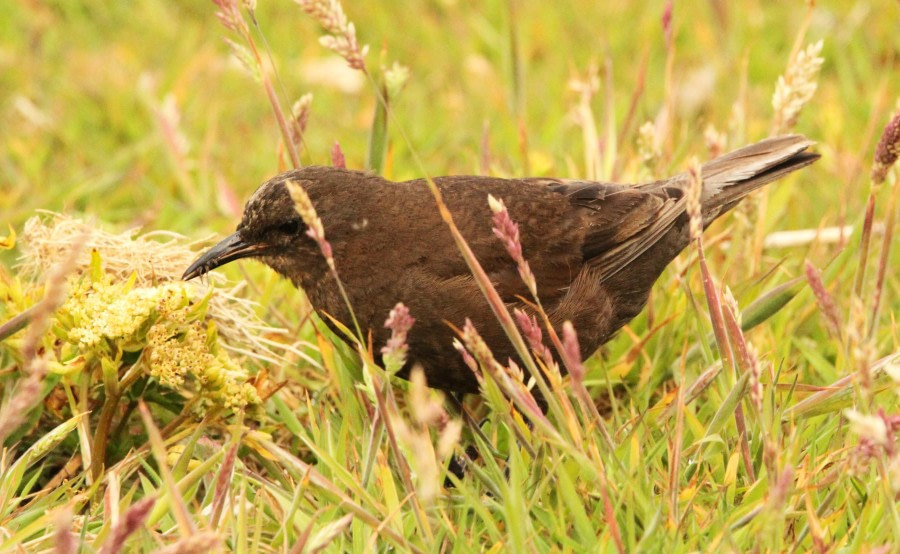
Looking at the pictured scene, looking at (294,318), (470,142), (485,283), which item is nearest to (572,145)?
(470,142)

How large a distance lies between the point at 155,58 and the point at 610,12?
2.98 m

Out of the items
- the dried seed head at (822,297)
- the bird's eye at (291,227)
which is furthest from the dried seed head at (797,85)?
the bird's eye at (291,227)

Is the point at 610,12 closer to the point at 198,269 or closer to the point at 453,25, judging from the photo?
the point at 453,25

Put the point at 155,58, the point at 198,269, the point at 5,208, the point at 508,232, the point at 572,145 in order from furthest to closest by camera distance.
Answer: the point at 155,58 → the point at 572,145 → the point at 5,208 → the point at 198,269 → the point at 508,232

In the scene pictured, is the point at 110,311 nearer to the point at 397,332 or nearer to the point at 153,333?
the point at 153,333

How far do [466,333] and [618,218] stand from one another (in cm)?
190

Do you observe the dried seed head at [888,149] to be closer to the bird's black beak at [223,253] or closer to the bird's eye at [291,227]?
the bird's eye at [291,227]

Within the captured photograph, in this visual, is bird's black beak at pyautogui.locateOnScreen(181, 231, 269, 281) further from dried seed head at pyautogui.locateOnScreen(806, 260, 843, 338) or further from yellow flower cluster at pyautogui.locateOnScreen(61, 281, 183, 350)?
dried seed head at pyautogui.locateOnScreen(806, 260, 843, 338)

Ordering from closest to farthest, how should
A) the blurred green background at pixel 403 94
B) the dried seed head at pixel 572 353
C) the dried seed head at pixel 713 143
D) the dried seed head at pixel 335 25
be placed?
the dried seed head at pixel 572 353
the dried seed head at pixel 335 25
the dried seed head at pixel 713 143
the blurred green background at pixel 403 94

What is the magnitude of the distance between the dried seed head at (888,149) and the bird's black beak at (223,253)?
A: 6.60 ft

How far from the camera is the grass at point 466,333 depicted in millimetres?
2908

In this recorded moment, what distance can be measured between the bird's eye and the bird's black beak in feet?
0.29

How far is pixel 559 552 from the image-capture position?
2.93 m

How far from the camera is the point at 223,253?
13.0 ft
